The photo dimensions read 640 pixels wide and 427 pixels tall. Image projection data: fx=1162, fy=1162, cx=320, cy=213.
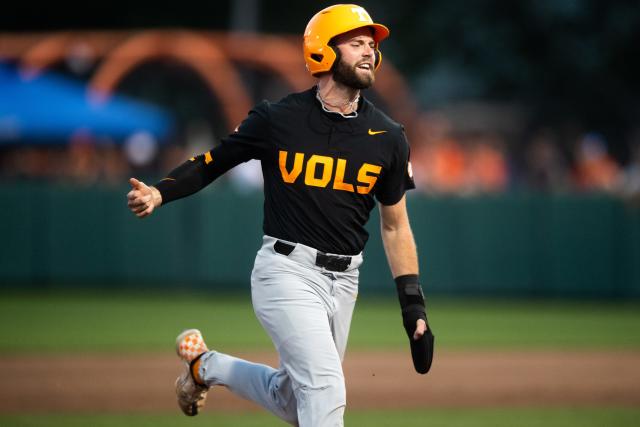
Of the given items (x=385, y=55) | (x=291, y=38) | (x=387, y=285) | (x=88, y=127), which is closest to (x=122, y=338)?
(x=387, y=285)

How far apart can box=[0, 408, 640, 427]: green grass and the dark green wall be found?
28.6ft

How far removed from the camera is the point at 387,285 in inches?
709

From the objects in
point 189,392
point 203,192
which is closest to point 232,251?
point 203,192

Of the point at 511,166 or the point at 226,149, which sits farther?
the point at 511,166

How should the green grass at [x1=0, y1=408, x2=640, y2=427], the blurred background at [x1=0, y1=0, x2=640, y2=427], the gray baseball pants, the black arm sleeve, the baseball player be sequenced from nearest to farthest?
the gray baseball pants
the baseball player
the black arm sleeve
the green grass at [x1=0, y1=408, x2=640, y2=427]
the blurred background at [x1=0, y1=0, x2=640, y2=427]

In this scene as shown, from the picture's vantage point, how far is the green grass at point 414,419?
27.1 ft

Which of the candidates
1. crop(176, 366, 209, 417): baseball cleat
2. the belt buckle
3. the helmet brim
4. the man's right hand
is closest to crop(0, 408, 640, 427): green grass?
crop(176, 366, 209, 417): baseball cleat

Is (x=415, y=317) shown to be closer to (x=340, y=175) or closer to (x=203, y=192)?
(x=340, y=175)

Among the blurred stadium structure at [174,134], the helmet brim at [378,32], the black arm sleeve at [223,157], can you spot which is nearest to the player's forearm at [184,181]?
the black arm sleeve at [223,157]

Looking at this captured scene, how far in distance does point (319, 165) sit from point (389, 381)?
4.86 m

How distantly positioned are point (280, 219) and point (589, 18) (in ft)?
88.4

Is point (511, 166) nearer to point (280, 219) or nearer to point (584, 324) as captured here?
point (584, 324)

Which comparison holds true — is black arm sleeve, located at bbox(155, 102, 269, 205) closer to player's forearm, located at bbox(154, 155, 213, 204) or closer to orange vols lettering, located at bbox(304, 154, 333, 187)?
player's forearm, located at bbox(154, 155, 213, 204)

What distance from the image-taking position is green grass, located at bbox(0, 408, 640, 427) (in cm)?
827
